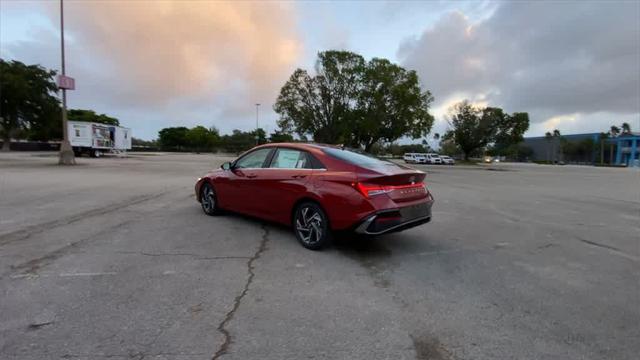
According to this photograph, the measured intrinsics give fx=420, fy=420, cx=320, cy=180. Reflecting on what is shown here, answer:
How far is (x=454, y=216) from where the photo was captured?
30.6 feet

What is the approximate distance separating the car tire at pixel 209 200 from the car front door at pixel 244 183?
0.28 meters

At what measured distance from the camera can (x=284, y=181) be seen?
618 cm

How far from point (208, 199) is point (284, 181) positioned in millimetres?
2687

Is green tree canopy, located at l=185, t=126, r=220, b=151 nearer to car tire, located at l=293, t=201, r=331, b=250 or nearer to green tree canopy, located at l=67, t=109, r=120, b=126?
green tree canopy, located at l=67, t=109, r=120, b=126

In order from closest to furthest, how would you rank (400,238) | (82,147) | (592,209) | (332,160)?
1. (332,160)
2. (400,238)
3. (592,209)
4. (82,147)

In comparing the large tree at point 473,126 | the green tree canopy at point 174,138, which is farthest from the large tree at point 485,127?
the green tree canopy at point 174,138

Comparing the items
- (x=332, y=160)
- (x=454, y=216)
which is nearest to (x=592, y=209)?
(x=454, y=216)

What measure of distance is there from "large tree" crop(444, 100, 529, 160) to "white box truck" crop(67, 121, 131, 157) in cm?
5769

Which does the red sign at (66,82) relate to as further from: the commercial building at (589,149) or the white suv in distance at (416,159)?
the commercial building at (589,149)

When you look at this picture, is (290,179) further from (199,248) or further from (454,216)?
(454,216)

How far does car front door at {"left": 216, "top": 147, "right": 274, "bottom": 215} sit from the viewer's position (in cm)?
681

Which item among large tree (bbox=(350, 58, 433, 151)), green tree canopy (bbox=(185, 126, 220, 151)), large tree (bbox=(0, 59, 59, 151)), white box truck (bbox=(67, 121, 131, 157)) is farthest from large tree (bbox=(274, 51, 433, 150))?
green tree canopy (bbox=(185, 126, 220, 151))

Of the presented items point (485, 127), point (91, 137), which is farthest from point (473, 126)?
point (91, 137)

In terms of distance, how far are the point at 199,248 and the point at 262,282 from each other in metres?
1.67
